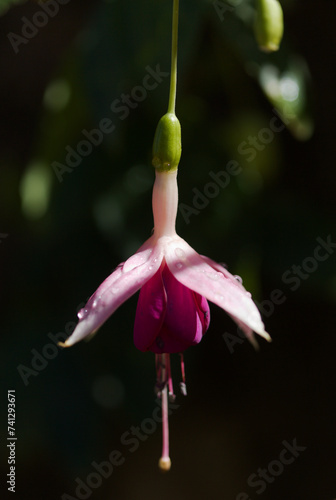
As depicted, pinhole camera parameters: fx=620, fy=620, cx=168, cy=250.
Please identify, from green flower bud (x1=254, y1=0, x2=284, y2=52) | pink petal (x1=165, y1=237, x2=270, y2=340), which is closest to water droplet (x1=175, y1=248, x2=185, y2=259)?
pink petal (x1=165, y1=237, x2=270, y2=340)

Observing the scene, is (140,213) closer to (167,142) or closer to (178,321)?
(167,142)

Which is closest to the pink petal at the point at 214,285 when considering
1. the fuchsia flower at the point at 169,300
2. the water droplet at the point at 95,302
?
the fuchsia flower at the point at 169,300

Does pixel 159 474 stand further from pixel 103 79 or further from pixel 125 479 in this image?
pixel 103 79

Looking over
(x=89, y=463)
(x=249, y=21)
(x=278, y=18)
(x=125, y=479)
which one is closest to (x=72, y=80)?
(x=249, y=21)

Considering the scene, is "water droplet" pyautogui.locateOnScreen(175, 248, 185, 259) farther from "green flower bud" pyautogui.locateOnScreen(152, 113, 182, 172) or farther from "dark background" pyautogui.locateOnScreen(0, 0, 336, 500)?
"dark background" pyautogui.locateOnScreen(0, 0, 336, 500)

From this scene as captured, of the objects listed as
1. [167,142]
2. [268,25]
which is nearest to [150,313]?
[167,142]

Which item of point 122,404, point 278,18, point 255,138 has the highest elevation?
point 255,138
